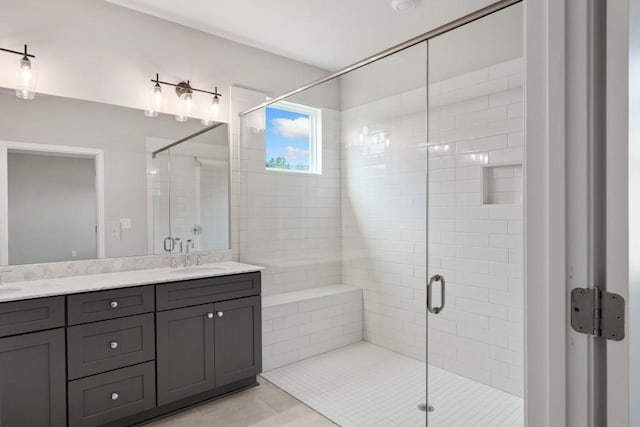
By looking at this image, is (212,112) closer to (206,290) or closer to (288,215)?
(288,215)

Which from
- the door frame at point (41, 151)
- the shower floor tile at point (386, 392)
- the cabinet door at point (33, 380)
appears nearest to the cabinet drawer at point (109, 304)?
the cabinet door at point (33, 380)

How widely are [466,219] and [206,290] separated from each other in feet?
5.80

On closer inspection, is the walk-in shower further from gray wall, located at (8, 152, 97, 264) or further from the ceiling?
gray wall, located at (8, 152, 97, 264)

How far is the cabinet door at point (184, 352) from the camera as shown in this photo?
2.34 m

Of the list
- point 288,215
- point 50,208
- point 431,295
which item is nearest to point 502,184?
point 431,295

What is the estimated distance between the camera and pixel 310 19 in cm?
291

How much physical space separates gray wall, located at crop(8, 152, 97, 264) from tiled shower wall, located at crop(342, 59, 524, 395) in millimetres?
2084

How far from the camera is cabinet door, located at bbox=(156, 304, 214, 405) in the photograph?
92.0 inches

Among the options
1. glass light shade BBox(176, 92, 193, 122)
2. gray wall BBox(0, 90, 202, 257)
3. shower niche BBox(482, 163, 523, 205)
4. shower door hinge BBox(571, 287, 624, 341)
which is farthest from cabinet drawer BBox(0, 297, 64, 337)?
shower niche BBox(482, 163, 523, 205)

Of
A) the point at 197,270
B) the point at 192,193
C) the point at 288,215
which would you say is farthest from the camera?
the point at 288,215

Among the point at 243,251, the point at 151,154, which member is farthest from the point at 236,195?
the point at 151,154

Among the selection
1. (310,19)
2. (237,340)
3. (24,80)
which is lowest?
(237,340)

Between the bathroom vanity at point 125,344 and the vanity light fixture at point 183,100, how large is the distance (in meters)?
1.20

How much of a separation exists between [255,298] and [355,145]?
4.52 ft
